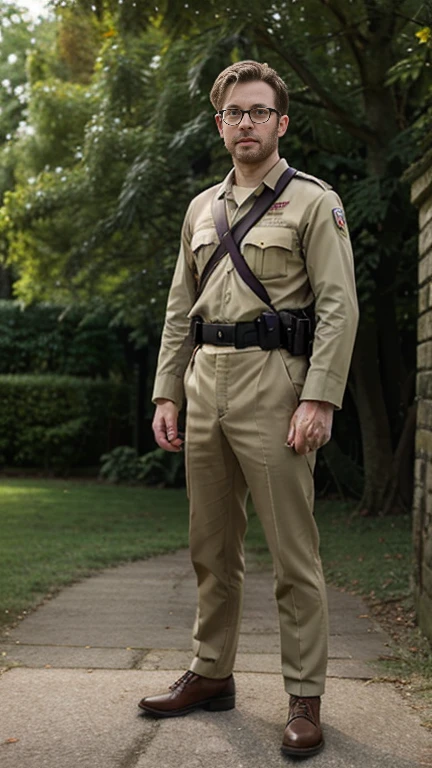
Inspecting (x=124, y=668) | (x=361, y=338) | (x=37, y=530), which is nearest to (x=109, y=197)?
(x=361, y=338)

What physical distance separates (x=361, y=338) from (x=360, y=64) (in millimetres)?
2434

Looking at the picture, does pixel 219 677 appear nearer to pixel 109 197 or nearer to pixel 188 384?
pixel 188 384

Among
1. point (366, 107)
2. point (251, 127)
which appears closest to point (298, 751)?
point (251, 127)

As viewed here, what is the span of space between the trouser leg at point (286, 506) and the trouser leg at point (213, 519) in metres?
0.13

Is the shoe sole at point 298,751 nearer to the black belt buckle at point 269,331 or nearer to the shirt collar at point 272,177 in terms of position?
the black belt buckle at point 269,331

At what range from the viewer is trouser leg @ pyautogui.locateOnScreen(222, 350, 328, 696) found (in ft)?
9.53

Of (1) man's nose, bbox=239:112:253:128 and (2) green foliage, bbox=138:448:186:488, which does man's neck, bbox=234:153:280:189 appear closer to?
(1) man's nose, bbox=239:112:253:128

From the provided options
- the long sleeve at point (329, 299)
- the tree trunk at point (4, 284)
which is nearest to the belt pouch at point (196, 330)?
the long sleeve at point (329, 299)

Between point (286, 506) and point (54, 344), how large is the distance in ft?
40.5

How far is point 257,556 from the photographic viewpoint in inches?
281

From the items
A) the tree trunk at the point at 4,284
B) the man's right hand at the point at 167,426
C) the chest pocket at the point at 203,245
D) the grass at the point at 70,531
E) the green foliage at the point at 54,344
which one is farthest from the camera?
the tree trunk at the point at 4,284

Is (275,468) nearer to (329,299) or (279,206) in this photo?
(329,299)

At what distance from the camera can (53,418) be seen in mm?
13820

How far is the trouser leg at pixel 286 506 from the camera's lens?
9.53 feet
